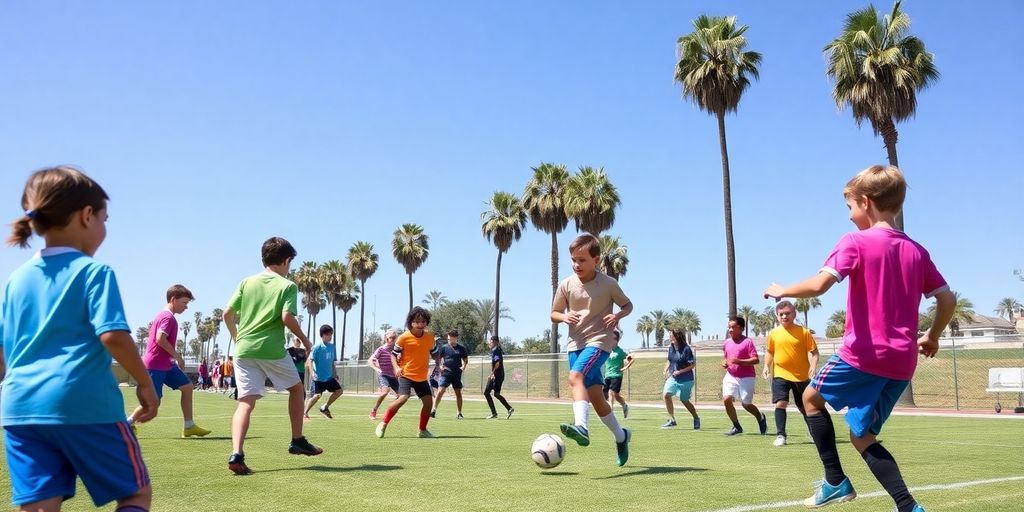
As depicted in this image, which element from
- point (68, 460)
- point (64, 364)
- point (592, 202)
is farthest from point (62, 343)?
point (592, 202)

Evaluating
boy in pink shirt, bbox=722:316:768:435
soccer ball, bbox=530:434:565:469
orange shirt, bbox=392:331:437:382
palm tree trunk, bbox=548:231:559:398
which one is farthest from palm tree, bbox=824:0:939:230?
soccer ball, bbox=530:434:565:469

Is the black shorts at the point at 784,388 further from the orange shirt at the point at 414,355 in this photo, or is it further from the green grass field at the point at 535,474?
the orange shirt at the point at 414,355

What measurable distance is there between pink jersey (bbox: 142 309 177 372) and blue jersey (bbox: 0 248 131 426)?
26.1 feet

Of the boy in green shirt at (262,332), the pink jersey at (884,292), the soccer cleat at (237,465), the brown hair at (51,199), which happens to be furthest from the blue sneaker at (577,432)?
the brown hair at (51,199)

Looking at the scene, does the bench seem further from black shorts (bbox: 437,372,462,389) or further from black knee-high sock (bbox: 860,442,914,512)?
black knee-high sock (bbox: 860,442,914,512)

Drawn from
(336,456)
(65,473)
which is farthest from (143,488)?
(336,456)

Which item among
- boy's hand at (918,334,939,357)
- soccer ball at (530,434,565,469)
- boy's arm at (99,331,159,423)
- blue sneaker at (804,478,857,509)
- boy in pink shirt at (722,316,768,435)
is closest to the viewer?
boy's arm at (99,331,159,423)

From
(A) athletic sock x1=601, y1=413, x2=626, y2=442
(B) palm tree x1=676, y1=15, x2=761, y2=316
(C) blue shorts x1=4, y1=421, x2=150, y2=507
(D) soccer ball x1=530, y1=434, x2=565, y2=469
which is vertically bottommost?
(D) soccer ball x1=530, y1=434, x2=565, y2=469

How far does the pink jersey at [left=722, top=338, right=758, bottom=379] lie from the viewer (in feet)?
41.9

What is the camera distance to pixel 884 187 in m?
4.48

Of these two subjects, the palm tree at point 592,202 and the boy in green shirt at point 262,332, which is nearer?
the boy in green shirt at point 262,332

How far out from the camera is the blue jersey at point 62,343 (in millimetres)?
2900

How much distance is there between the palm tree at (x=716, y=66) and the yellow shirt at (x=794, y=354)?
21.1 meters

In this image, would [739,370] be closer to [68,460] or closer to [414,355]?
[414,355]
